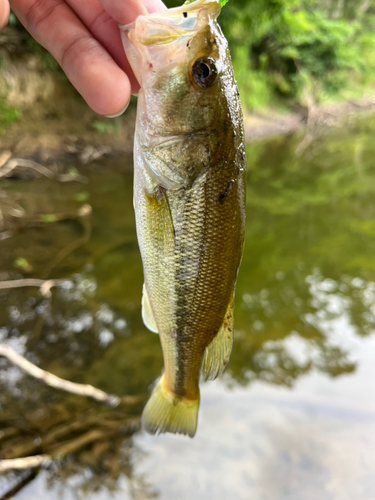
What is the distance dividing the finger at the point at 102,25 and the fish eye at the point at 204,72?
1.13 feet

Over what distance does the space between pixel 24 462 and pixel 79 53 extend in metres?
2.46

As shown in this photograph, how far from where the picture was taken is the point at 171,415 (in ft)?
4.53

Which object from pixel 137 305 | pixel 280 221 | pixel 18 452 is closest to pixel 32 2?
pixel 18 452

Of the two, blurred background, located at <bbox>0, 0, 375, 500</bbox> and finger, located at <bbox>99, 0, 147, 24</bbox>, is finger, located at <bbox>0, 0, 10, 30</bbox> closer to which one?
finger, located at <bbox>99, 0, 147, 24</bbox>

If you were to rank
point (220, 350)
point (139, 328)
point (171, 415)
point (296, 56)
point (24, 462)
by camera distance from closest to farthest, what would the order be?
1. point (220, 350)
2. point (171, 415)
3. point (24, 462)
4. point (139, 328)
5. point (296, 56)

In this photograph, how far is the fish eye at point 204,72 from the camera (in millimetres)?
1028

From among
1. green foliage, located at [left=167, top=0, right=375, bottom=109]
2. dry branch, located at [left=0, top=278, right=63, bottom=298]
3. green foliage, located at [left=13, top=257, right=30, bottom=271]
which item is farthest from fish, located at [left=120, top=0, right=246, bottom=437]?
green foliage, located at [left=167, top=0, right=375, bottom=109]

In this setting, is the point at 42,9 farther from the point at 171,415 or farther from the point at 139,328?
the point at 139,328

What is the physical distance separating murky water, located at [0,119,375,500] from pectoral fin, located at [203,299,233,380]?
5.54ft

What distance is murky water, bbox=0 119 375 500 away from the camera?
2449mm

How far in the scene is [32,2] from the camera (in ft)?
4.06

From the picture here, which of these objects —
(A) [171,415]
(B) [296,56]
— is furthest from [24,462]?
(B) [296,56]

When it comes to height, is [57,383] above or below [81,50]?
below

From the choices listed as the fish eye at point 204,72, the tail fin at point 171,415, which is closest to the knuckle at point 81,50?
the fish eye at point 204,72
